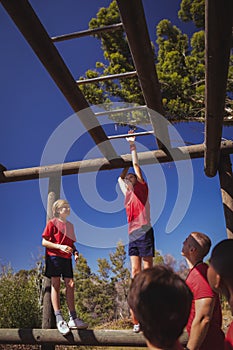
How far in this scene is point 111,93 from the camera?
865 centimetres

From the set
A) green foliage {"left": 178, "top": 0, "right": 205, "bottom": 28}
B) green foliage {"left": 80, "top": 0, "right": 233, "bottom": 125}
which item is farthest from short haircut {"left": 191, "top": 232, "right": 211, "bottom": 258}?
green foliage {"left": 178, "top": 0, "right": 205, "bottom": 28}

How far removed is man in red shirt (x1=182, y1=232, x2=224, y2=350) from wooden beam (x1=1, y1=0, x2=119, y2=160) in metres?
1.59

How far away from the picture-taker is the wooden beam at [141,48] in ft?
6.76

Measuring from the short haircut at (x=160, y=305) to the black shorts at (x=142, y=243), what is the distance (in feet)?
7.17

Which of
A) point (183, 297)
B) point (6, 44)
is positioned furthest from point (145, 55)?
point (6, 44)

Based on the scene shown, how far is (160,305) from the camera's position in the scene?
1.16 m

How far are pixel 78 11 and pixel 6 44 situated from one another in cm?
149

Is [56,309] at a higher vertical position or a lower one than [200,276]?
lower

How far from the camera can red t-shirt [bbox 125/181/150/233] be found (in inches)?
139

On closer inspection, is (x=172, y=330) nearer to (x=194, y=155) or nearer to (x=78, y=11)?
(x=194, y=155)

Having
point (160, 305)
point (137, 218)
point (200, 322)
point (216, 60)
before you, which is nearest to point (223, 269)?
point (160, 305)

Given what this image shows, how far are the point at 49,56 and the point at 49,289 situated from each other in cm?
265

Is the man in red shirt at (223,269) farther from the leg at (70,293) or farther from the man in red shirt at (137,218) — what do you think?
the leg at (70,293)

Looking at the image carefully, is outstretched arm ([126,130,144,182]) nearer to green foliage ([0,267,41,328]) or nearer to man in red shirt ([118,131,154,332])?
man in red shirt ([118,131,154,332])
